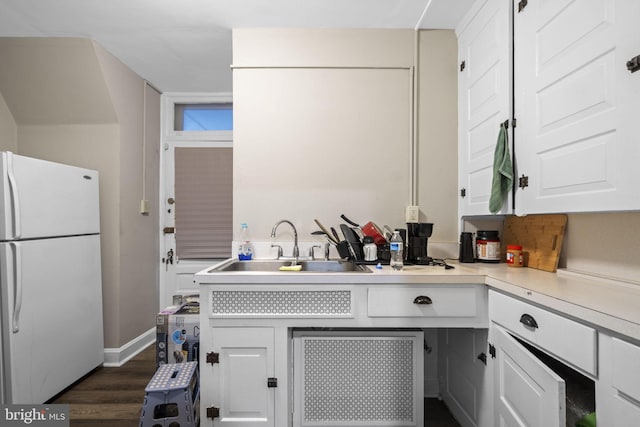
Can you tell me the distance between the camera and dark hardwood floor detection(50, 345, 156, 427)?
5.99ft

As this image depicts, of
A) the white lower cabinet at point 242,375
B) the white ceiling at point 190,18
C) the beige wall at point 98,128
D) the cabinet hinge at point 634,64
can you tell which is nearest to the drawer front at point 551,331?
the cabinet hinge at point 634,64

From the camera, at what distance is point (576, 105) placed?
1177 millimetres

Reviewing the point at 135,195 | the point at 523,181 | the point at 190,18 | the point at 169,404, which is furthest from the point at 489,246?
the point at 135,195

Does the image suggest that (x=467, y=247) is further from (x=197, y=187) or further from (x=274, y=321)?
(x=197, y=187)

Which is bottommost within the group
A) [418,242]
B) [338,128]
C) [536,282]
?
[536,282]

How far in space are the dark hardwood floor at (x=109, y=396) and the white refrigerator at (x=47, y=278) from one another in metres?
0.09

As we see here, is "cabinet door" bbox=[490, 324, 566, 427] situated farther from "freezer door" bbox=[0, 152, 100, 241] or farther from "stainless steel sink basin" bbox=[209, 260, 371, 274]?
"freezer door" bbox=[0, 152, 100, 241]

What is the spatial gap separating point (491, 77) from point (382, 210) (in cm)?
102

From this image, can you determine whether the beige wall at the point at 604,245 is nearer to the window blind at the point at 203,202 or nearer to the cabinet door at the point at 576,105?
the cabinet door at the point at 576,105

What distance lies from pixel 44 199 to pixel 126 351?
1430 millimetres

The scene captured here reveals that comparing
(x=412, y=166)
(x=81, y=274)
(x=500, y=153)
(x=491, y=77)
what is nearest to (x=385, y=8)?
(x=491, y=77)

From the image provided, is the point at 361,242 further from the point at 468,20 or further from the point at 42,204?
the point at 42,204

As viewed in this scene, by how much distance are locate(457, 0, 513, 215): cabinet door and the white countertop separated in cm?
39

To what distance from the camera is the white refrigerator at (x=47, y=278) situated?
1.74 meters
